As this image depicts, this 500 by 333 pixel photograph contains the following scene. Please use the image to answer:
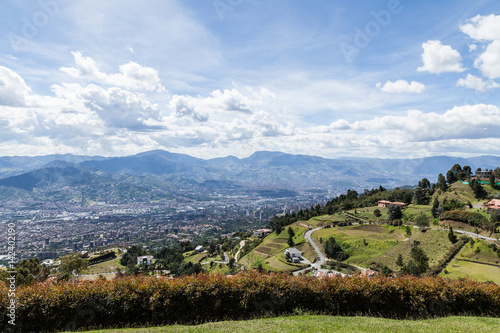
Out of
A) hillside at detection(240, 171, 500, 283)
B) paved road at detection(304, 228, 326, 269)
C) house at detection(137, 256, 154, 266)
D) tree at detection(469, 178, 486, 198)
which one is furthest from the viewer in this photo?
house at detection(137, 256, 154, 266)

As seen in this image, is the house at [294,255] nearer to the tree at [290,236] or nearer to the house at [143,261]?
Answer: the tree at [290,236]

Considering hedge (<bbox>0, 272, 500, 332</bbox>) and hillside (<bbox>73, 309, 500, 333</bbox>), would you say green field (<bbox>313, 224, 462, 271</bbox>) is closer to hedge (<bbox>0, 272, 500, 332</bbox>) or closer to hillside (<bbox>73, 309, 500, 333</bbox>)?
hedge (<bbox>0, 272, 500, 332</bbox>)

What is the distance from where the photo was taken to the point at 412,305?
1030cm

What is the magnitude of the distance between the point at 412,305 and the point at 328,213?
7074 centimetres

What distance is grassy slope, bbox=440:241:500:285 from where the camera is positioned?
91.6 ft

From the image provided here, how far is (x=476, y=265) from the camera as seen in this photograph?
30.9 m

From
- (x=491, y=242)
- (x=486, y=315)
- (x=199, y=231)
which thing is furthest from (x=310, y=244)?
(x=199, y=231)

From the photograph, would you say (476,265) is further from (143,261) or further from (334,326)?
(143,261)

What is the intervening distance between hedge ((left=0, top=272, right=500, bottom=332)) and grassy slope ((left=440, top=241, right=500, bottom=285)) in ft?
74.2

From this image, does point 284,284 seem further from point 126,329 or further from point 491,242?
point 491,242

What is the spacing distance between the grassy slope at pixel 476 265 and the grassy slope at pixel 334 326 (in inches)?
952

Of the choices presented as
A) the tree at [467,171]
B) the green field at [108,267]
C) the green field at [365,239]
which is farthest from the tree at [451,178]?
the green field at [108,267]

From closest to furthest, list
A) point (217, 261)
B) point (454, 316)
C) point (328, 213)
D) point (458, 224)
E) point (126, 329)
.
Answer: point (126, 329)
point (454, 316)
point (458, 224)
point (217, 261)
point (328, 213)

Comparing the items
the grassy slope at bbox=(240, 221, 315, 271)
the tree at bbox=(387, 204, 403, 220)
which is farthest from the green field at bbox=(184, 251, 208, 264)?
the tree at bbox=(387, 204, 403, 220)
